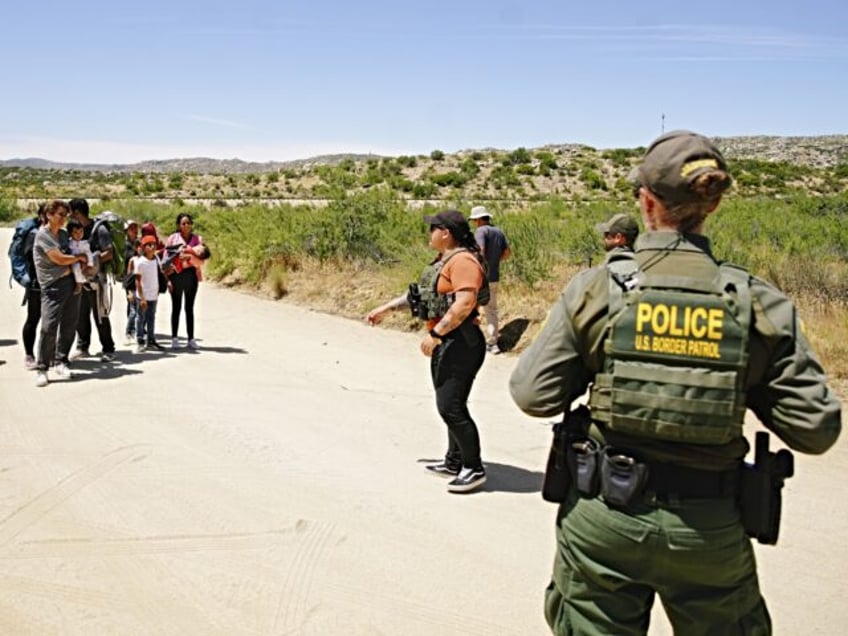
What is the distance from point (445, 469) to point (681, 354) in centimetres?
455

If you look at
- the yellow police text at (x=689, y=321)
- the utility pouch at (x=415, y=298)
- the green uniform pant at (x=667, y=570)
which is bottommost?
the green uniform pant at (x=667, y=570)

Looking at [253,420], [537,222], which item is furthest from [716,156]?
[537,222]

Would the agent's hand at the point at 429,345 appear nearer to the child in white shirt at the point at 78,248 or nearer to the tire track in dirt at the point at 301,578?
the tire track in dirt at the point at 301,578

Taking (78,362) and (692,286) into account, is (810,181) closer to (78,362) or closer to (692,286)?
(78,362)

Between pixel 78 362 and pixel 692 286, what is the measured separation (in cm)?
992

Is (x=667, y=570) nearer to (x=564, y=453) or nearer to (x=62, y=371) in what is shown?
(x=564, y=453)

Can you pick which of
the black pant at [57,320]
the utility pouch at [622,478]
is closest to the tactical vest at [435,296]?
the utility pouch at [622,478]

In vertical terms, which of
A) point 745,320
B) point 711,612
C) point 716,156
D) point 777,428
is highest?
point 716,156

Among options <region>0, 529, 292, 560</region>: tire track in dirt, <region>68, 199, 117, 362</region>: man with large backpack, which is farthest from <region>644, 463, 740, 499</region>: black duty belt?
<region>68, 199, 117, 362</region>: man with large backpack

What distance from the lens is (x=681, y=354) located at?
2752 millimetres

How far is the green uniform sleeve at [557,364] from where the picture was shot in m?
2.96

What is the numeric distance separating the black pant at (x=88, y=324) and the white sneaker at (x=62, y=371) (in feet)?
3.59

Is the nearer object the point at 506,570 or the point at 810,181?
the point at 506,570

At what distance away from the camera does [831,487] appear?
22.7 feet
